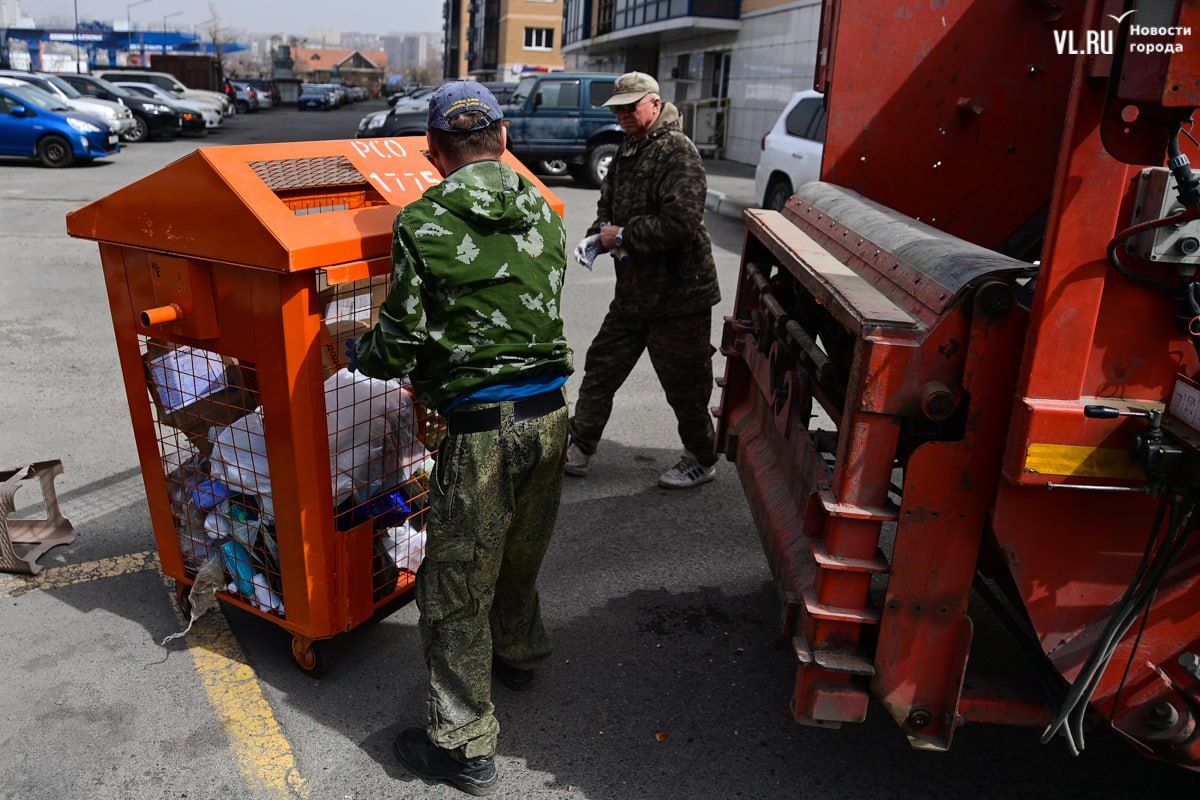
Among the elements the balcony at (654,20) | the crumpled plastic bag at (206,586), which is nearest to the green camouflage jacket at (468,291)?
the crumpled plastic bag at (206,586)

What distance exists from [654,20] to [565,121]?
1294cm

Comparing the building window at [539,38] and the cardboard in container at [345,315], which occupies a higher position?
the building window at [539,38]

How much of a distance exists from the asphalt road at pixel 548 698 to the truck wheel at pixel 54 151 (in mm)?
14777

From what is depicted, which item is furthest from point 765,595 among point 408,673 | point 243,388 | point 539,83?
point 539,83

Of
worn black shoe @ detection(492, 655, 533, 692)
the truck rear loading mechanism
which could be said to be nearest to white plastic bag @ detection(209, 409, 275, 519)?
worn black shoe @ detection(492, 655, 533, 692)

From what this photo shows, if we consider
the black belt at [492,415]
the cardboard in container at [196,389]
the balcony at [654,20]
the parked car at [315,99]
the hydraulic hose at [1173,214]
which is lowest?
the parked car at [315,99]

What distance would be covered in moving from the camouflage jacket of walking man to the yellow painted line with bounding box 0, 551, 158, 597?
166 centimetres

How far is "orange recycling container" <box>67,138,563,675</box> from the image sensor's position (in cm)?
268

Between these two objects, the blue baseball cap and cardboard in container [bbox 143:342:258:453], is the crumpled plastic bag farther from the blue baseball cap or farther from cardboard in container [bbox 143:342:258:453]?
the blue baseball cap

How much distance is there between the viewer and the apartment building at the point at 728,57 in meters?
21.0

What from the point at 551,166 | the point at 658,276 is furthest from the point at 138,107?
the point at 658,276

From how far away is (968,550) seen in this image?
87.7 inches

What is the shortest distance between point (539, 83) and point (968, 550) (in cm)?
1537

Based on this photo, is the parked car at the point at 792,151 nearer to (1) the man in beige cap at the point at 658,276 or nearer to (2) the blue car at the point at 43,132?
(1) the man in beige cap at the point at 658,276
